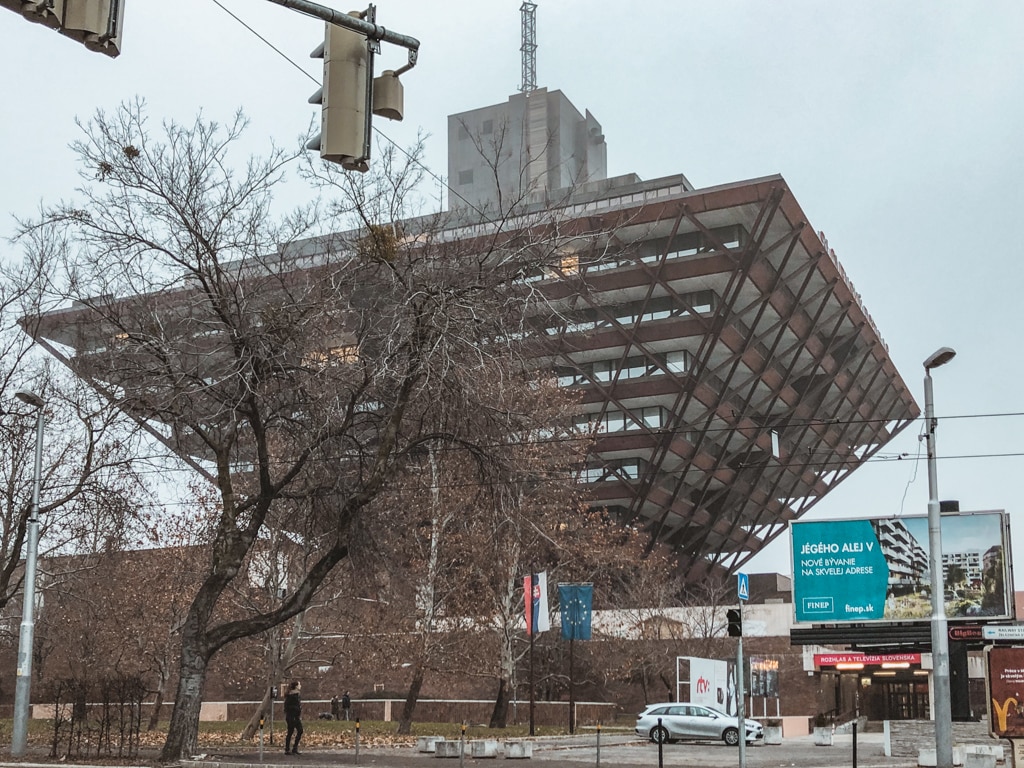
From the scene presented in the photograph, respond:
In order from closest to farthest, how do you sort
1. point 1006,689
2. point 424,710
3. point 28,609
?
point 1006,689
point 28,609
point 424,710

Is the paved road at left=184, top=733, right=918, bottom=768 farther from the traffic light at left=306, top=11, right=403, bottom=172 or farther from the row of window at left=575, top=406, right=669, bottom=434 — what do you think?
the row of window at left=575, top=406, right=669, bottom=434

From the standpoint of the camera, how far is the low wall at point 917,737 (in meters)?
30.1

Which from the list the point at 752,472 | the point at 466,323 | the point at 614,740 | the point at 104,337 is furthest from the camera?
the point at 752,472

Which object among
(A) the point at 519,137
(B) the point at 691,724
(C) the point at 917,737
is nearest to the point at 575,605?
(B) the point at 691,724

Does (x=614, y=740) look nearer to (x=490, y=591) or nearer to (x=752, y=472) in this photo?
(x=490, y=591)

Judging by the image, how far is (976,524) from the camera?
37.3 meters

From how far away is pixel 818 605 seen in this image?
114 feet

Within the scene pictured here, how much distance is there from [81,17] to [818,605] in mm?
32246

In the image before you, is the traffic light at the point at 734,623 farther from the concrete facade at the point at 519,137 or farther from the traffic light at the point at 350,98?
the concrete facade at the point at 519,137

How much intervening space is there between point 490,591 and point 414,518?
5.54 m

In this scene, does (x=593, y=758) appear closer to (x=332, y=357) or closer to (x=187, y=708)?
(x=187, y=708)

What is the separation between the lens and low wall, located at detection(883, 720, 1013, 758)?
98.6ft

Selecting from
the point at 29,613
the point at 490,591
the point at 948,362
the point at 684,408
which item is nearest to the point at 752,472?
the point at 684,408

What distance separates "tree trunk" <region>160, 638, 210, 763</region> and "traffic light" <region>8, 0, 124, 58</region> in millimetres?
19275
